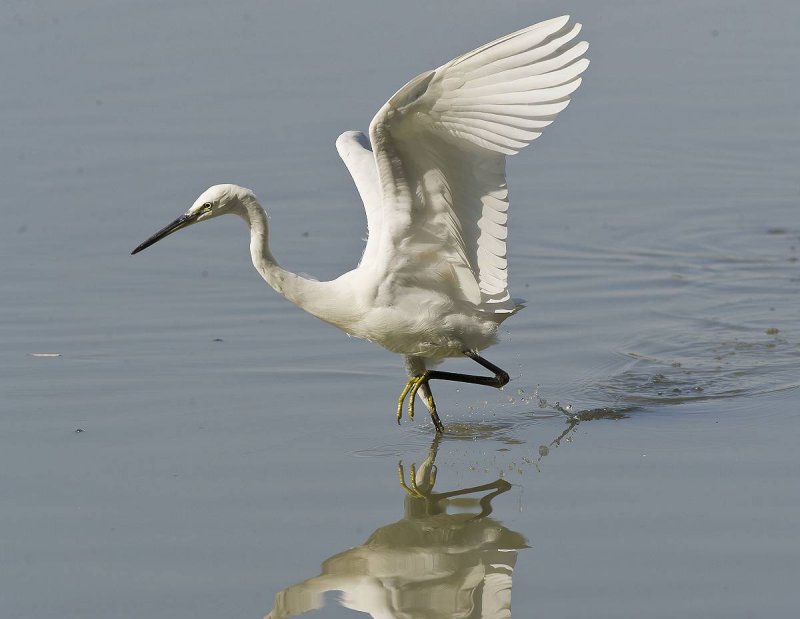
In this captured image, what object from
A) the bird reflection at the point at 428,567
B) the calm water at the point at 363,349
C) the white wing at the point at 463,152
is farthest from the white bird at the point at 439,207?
the bird reflection at the point at 428,567

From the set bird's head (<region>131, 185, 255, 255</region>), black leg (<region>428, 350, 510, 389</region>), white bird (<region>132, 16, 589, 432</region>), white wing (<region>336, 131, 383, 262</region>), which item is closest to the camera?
white bird (<region>132, 16, 589, 432</region>)

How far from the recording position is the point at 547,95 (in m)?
5.87

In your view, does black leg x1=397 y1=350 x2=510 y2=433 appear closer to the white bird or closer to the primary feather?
the white bird

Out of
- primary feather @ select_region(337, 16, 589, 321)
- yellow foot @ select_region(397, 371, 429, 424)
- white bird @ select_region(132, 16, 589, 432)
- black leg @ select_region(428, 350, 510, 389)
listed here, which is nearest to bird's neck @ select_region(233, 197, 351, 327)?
white bird @ select_region(132, 16, 589, 432)

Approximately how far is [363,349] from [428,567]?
9.16 ft

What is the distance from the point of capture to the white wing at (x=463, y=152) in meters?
5.84

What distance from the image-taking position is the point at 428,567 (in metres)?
5.89

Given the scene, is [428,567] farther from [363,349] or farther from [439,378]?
[363,349]

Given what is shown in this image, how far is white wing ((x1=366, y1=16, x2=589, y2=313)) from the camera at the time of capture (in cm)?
584

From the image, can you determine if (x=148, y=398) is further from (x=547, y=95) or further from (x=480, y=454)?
(x=547, y=95)

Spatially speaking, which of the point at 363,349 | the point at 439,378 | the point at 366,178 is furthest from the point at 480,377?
the point at 366,178

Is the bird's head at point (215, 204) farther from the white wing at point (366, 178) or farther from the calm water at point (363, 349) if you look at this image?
the calm water at point (363, 349)

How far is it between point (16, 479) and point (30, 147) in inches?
220

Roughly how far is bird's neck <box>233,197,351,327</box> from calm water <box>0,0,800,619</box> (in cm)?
66
